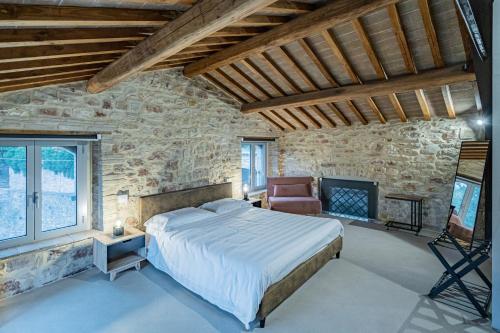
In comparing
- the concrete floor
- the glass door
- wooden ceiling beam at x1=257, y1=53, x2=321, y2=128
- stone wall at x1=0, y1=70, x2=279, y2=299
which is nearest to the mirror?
the concrete floor

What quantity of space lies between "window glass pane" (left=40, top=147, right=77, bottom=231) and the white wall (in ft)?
16.9

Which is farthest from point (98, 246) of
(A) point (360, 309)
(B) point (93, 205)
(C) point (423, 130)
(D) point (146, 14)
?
(C) point (423, 130)

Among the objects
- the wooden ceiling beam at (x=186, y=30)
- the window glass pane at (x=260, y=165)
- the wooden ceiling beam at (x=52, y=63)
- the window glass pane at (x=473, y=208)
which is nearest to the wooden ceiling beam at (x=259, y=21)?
the wooden ceiling beam at (x=186, y=30)

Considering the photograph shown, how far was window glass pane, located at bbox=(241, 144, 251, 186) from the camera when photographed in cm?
668

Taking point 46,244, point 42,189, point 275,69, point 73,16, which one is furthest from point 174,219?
point 275,69

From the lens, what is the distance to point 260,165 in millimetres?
7340

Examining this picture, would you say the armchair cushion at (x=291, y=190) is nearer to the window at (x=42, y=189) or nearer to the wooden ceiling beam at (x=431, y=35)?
the wooden ceiling beam at (x=431, y=35)

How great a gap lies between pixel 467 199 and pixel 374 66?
227 cm

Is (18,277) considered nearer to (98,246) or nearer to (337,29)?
(98,246)

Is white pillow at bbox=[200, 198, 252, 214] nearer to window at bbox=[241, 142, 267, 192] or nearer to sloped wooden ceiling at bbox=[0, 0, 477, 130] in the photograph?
window at bbox=[241, 142, 267, 192]

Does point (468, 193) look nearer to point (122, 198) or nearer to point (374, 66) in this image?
point (374, 66)

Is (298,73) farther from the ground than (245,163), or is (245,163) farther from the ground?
(298,73)

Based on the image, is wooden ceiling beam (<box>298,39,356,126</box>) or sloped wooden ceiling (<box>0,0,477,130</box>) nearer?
sloped wooden ceiling (<box>0,0,477,130</box>)

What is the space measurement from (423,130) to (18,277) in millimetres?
7090
